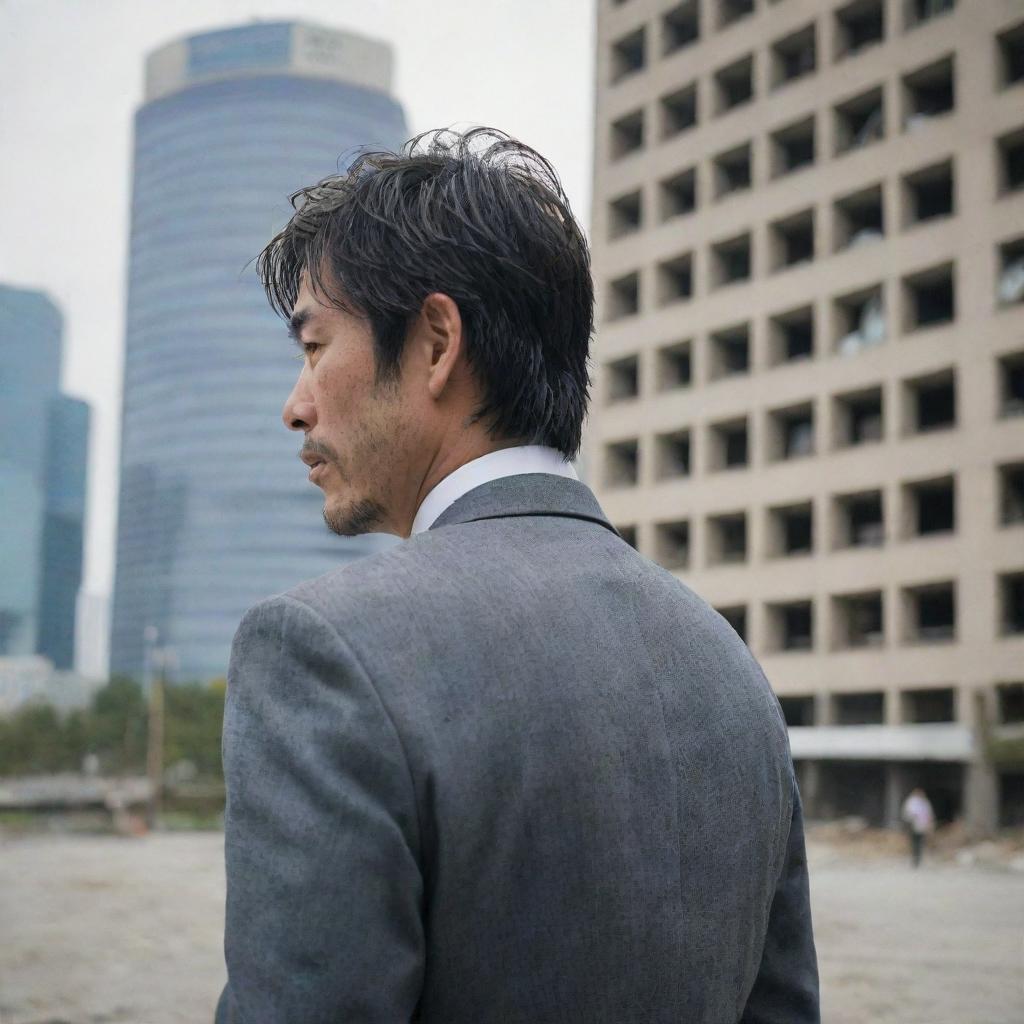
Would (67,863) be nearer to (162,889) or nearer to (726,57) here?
(162,889)

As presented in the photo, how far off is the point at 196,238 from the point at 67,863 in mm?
77414

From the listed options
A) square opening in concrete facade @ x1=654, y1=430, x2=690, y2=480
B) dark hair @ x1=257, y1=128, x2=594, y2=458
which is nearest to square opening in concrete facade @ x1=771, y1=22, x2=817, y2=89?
square opening in concrete facade @ x1=654, y1=430, x2=690, y2=480

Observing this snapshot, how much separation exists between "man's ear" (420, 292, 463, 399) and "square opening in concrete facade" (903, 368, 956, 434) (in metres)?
32.7

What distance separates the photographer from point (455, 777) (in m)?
1.00

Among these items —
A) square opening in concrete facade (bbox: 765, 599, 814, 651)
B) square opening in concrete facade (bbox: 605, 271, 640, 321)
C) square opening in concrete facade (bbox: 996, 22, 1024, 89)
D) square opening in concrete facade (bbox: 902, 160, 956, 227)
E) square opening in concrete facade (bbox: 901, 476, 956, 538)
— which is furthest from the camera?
square opening in concrete facade (bbox: 605, 271, 640, 321)

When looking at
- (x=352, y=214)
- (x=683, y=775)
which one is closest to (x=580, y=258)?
(x=352, y=214)

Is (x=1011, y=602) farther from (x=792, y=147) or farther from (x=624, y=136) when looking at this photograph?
(x=624, y=136)

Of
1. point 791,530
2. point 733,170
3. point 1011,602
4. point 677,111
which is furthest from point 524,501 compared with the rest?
point 677,111

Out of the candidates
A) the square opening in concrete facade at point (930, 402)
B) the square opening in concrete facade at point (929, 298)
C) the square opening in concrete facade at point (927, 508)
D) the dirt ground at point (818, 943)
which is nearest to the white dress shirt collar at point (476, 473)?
the dirt ground at point (818, 943)

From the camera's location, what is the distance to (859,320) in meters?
36.1

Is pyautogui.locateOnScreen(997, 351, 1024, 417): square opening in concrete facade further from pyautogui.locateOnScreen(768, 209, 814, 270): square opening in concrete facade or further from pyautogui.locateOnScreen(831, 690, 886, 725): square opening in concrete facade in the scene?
pyautogui.locateOnScreen(831, 690, 886, 725): square opening in concrete facade

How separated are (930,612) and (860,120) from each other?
567 inches

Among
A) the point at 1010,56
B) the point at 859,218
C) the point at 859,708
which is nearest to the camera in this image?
the point at 1010,56

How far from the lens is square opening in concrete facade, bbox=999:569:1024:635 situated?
30.4 meters
